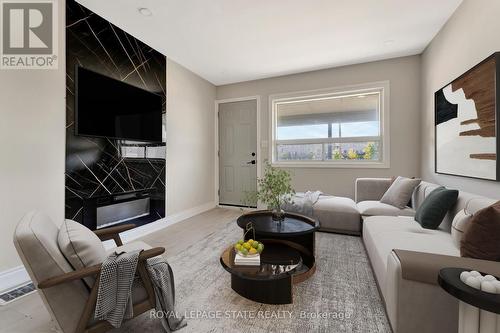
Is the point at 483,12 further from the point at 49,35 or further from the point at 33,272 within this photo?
the point at 49,35

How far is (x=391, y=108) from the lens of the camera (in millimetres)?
3703

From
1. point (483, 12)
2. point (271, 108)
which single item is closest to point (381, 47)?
point (483, 12)

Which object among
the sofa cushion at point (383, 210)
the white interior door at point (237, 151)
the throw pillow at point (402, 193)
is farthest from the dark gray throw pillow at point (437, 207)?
the white interior door at point (237, 151)

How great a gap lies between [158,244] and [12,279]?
4.16ft

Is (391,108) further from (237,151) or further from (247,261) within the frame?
(247,261)

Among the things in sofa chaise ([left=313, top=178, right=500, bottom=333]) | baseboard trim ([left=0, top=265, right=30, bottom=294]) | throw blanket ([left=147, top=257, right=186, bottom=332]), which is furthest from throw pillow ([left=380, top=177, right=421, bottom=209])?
baseboard trim ([left=0, top=265, right=30, bottom=294])

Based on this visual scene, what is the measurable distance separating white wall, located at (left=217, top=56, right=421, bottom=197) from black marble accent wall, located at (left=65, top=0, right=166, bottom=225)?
2189 millimetres

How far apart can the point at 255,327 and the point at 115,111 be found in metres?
2.81

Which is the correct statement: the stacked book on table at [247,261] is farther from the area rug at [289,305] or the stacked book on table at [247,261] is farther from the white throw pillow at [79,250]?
the white throw pillow at [79,250]

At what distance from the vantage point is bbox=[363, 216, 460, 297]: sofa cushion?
160cm

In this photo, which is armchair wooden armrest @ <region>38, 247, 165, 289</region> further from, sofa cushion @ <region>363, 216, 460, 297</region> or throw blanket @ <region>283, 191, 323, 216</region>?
throw blanket @ <region>283, 191, 323, 216</region>

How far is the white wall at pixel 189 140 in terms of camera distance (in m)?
3.73

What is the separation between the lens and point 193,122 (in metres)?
4.27

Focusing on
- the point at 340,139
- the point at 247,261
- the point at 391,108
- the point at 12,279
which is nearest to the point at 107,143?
the point at 12,279
